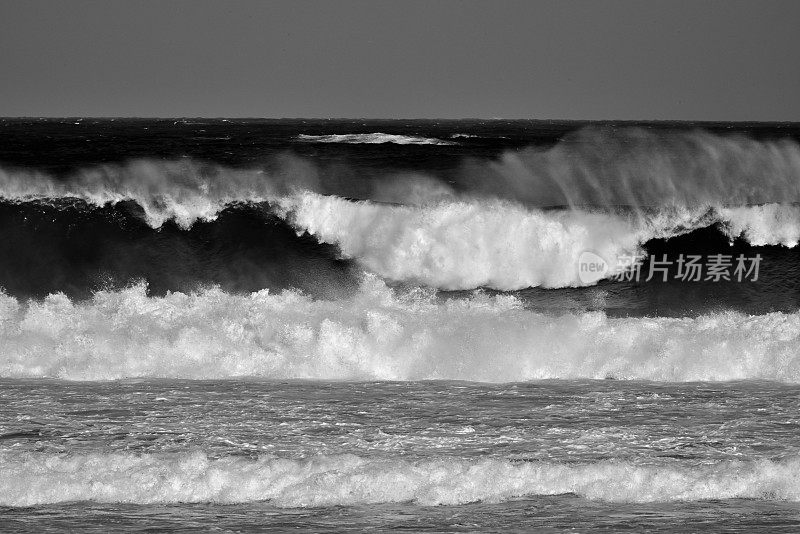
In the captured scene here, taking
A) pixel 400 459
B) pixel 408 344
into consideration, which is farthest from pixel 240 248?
pixel 400 459

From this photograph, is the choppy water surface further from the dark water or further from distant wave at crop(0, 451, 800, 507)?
the dark water

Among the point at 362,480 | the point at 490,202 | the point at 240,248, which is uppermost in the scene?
the point at 490,202

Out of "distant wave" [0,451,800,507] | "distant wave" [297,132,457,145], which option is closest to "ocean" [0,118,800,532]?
"distant wave" [0,451,800,507]

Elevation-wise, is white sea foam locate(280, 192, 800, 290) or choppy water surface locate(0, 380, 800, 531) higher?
white sea foam locate(280, 192, 800, 290)

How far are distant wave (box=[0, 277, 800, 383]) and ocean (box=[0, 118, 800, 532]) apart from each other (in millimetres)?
35

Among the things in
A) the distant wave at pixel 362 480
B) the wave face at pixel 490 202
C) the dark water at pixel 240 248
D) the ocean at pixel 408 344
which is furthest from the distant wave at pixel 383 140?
the distant wave at pixel 362 480

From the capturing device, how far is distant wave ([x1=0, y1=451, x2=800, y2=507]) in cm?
588

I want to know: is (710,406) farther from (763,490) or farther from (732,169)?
(732,169)

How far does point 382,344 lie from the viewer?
9.48 m

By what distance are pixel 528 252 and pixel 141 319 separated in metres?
5.50

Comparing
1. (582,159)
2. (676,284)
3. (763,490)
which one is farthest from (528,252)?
(763,490)

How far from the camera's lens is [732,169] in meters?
15.4

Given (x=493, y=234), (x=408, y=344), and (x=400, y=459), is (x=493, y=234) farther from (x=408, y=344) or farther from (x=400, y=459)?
(x=400, y=459)

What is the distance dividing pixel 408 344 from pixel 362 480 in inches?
137
